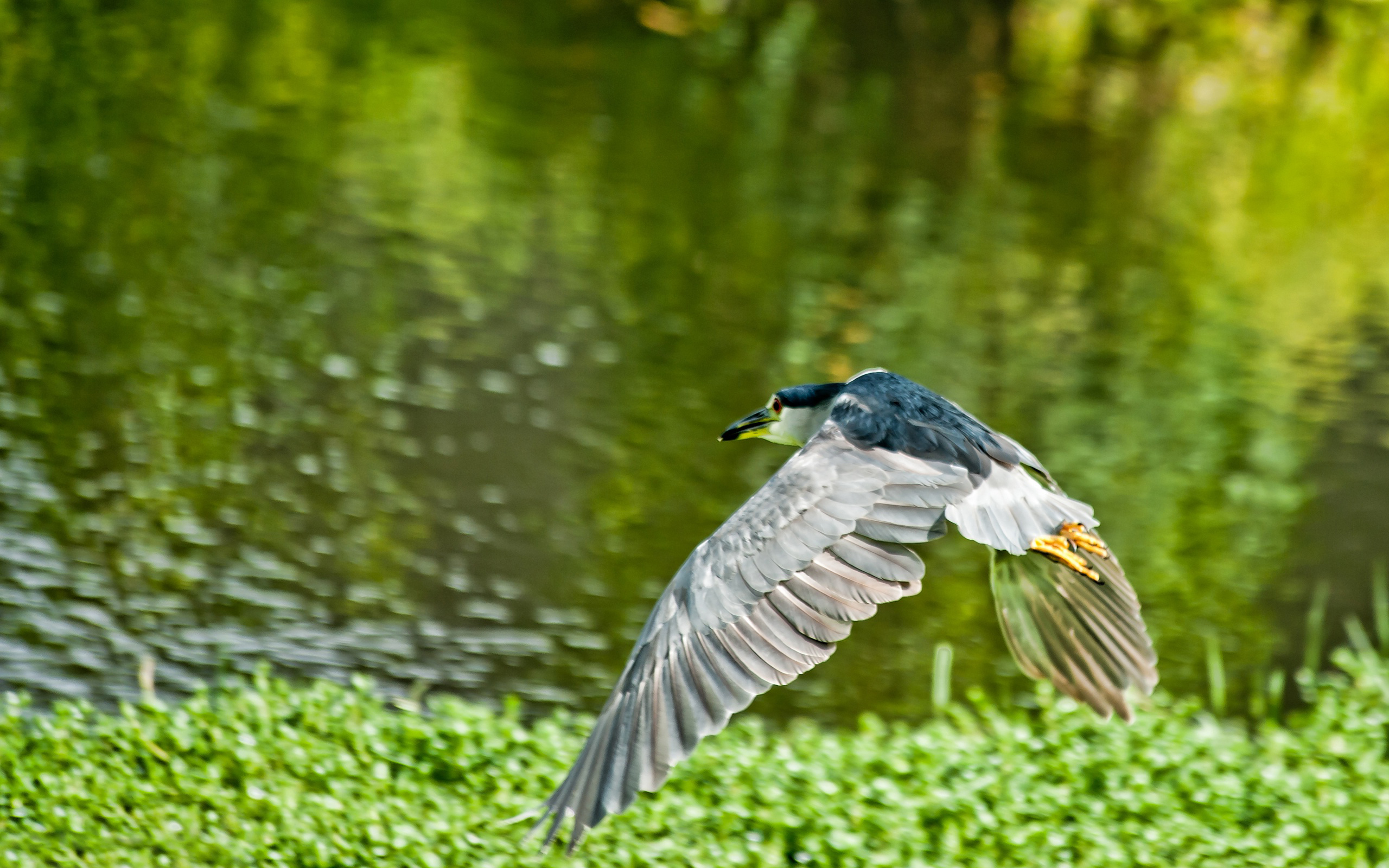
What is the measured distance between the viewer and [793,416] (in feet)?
14.5

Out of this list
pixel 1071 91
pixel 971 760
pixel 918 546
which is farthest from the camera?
pixel 1071 91

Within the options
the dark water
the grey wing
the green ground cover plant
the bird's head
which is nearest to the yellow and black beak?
the bird's head

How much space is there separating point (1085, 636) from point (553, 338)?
5970 mm

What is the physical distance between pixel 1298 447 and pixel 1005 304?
281 cm

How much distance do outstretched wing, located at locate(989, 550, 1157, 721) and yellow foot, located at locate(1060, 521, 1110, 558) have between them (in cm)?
20

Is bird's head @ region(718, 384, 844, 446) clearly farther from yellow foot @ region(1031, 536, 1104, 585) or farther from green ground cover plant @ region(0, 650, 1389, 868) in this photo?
green ground cover plant @ region(0, 650, 1389, 868)

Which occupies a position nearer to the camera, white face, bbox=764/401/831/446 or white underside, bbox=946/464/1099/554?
white underside, bbox=946/464/1099/554

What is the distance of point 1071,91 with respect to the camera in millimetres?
23141

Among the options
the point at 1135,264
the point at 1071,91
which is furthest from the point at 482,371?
the point at 1071,91

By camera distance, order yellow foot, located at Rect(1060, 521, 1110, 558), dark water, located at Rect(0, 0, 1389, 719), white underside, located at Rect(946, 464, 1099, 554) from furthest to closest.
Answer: dark water, located at Rect(0, 0, 1389, 719) → yellow foot, located at Rect(1060, 521, 1110, 558) → white underside, located at Rect(946, 464, 1099, 554)

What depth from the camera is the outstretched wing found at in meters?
4.45

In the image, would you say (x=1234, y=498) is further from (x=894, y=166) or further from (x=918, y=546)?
(x=894, y=166)

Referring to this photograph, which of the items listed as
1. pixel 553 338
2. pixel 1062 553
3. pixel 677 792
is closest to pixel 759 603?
pixel 1062 553

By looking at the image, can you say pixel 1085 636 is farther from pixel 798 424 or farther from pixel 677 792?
pixel 677 792
